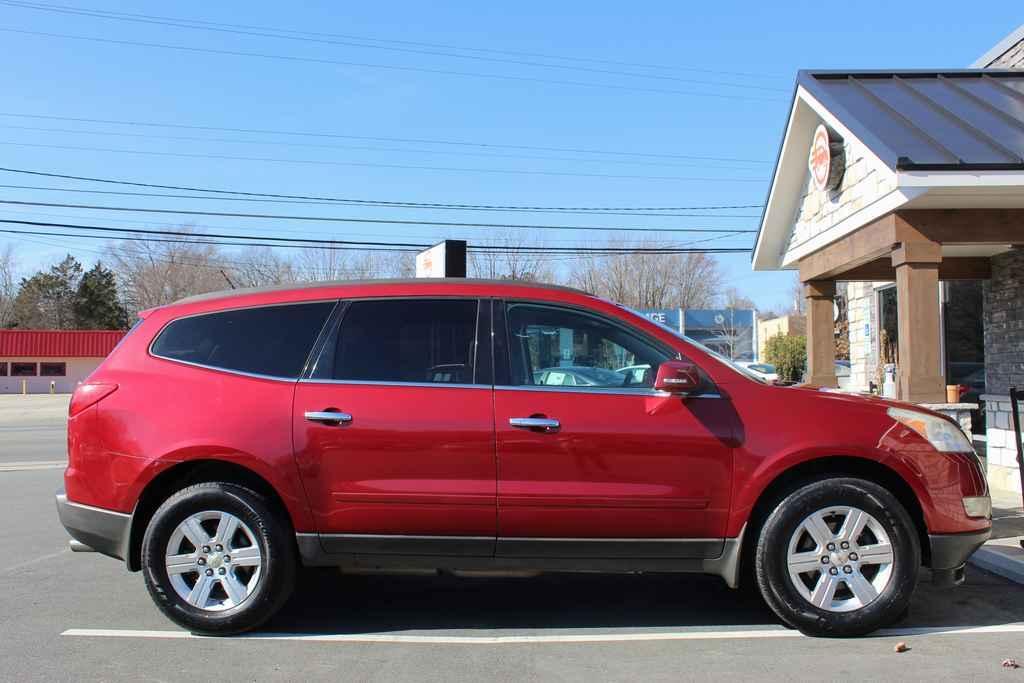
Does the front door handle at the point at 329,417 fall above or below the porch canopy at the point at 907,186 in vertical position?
below

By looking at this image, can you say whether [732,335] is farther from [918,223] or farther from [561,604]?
[561,604]

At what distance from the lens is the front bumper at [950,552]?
14.9 ft

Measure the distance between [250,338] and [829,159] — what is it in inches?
330

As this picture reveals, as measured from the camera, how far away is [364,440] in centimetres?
450

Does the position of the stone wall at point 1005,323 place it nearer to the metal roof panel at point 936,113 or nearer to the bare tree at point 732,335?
the metal roof panel at point 936,113

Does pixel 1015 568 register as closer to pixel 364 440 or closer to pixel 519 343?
pixel 519 343

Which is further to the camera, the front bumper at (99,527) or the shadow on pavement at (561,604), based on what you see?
the shadow on pavement at (561,604)

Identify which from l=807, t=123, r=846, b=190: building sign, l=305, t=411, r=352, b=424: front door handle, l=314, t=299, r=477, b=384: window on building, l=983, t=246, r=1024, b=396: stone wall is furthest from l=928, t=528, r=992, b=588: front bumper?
l=983, t=246, r=1024, b=396: stone wall

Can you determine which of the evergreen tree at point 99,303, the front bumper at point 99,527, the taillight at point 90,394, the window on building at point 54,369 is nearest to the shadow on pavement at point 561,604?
the front bumper at point 99,527

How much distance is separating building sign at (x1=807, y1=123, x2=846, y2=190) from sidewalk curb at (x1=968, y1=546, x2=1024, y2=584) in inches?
228

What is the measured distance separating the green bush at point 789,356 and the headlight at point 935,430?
97.3ft

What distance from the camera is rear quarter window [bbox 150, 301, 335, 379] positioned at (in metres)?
4.78

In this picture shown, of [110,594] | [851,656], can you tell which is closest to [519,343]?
[851,656]

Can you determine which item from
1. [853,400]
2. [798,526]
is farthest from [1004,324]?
[798,526]
